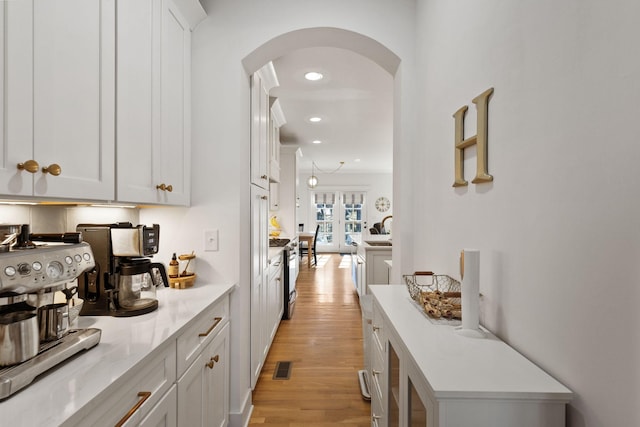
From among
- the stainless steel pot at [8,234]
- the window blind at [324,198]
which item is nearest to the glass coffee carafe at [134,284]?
the stainless steel pot at [8,234]

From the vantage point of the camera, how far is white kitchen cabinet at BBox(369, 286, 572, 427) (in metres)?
0.77

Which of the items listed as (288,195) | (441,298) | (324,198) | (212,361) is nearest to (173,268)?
(212,361)

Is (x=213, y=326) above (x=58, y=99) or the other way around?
the other way around

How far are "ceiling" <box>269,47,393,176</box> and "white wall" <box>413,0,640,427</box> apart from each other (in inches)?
74.3

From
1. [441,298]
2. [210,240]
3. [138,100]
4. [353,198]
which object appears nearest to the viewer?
[441,298]

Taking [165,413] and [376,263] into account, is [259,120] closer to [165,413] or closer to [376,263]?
[165,413]

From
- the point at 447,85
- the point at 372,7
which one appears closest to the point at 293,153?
the point at 372,7

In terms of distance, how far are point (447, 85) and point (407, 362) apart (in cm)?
126

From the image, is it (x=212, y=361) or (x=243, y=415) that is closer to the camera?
(x=212, y=361)

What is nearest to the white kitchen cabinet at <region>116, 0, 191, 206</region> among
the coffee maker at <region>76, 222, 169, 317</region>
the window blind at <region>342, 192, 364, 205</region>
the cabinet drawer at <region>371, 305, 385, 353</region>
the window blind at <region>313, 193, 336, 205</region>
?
the coffee maker at <region>76, 222, 169, 317</region>

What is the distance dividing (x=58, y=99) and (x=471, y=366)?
4.57 ft

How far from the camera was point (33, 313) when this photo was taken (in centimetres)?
89

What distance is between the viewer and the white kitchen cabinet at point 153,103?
1.37 metres

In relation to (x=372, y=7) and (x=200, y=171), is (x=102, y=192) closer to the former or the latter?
(x=200, y=171)
